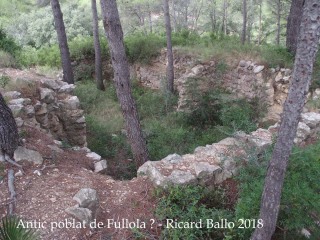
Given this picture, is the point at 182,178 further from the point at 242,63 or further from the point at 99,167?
the point at 242,63

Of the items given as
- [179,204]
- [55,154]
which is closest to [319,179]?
[179,204]

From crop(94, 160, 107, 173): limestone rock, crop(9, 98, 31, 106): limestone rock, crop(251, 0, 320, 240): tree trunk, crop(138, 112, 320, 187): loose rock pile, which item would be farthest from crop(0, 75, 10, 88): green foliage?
crop(251, 0, 320, 240): tree trunk

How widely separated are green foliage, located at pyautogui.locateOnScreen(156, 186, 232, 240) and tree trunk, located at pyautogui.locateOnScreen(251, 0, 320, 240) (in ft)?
2.21

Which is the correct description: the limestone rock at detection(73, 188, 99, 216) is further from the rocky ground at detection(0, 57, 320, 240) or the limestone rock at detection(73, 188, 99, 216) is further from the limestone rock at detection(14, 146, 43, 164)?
the limestone rock at detection(14, 146, 43, 164)

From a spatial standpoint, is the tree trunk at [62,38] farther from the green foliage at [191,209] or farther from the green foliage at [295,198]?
the green foliage at [295,198]

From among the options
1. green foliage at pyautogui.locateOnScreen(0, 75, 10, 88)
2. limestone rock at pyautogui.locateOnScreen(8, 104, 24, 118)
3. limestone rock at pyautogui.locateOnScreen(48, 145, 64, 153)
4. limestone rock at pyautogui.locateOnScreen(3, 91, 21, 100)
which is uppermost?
green foliage at pyautogui.locateOnScreen(0, 75, 10, 88)

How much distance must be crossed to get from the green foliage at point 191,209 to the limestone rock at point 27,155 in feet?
6.10

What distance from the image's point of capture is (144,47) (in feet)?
42.0

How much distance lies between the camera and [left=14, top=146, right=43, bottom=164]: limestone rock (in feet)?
14.4

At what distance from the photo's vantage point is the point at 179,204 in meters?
3.88

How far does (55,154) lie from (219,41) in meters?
8.60

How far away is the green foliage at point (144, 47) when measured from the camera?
12695 millimetres

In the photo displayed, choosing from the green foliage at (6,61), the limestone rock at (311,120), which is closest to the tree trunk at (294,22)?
the limestone rock at (311,120)

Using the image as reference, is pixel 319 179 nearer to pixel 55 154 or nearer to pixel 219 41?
pixel 55 154
